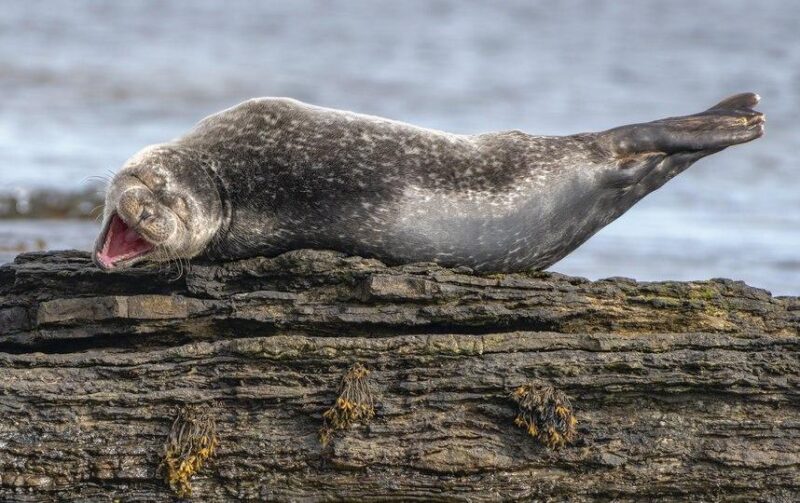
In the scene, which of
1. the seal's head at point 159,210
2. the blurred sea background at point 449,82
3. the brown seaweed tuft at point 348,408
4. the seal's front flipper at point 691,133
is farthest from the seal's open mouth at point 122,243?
the blurred sea background at point 449,82

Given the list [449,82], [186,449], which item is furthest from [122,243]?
[449,82]

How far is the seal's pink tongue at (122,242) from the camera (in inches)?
266

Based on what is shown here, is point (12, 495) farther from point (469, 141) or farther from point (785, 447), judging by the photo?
point (785, 447)

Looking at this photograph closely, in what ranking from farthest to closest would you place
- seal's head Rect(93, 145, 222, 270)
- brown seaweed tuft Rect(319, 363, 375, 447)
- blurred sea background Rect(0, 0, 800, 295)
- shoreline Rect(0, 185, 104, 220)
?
blurred sea background Rect(0, 0, 800, 295), shoreline Rect(0, 185, 104, 220), seal's head Rect(93, 145, 222, 270), brown seaweed tuft Rect(319, 363, 375, 447)

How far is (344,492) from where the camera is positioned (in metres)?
6.12

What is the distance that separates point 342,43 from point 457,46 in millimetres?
2997

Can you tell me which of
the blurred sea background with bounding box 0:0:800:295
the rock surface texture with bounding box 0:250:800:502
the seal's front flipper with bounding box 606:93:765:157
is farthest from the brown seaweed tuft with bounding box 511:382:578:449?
the blurred sea background with bounding box 0:0:800:295

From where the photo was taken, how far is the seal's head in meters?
6.73

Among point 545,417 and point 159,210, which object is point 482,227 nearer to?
point 545,417

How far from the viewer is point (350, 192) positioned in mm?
6980

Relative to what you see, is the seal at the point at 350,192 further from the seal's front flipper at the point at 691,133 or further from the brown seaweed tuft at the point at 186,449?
the brown seaweed tuft at the point at 186,449

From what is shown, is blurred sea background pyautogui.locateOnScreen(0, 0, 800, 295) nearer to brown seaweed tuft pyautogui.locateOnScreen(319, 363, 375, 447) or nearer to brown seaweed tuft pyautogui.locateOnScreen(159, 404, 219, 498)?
brown seaweed tuft pyautogui.locateOnScreen(159, 404, 219, 498)

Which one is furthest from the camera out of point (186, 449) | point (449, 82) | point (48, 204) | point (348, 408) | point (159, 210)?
point (449, 82)

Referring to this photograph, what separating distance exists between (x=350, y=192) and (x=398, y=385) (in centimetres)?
123
